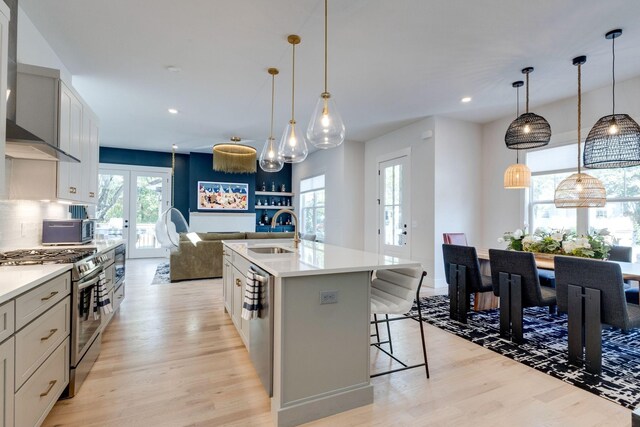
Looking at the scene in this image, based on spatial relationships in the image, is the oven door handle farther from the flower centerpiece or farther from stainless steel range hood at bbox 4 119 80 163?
the flower centerpiece

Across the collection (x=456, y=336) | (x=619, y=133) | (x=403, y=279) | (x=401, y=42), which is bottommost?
(x=456, y=336)

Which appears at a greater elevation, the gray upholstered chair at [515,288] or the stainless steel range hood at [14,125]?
the stainless steel range hood at [14,125]

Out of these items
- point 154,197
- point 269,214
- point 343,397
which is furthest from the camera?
point 269,214

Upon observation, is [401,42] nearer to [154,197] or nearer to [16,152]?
[16,152]

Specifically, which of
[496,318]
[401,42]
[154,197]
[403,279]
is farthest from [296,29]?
[154,197]

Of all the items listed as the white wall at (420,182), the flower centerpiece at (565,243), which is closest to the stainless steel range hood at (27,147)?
the flower centerpiece at (565,243)

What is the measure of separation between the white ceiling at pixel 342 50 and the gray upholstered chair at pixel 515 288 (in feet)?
6.75

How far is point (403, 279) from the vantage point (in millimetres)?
2303

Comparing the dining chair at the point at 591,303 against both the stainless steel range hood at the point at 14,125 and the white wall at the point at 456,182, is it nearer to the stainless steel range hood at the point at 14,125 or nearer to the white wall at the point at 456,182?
the white wall at the point at 456,182

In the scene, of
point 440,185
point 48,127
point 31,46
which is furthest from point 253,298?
point 440,185

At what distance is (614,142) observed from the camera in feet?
9.02

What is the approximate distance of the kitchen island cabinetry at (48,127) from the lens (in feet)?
7.96

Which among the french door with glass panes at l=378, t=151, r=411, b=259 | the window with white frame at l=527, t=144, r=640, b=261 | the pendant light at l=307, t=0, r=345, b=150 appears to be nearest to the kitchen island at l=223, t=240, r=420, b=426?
the pendant light at l=307, t=0, r=345, b=150

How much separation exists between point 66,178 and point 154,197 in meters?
5.92
